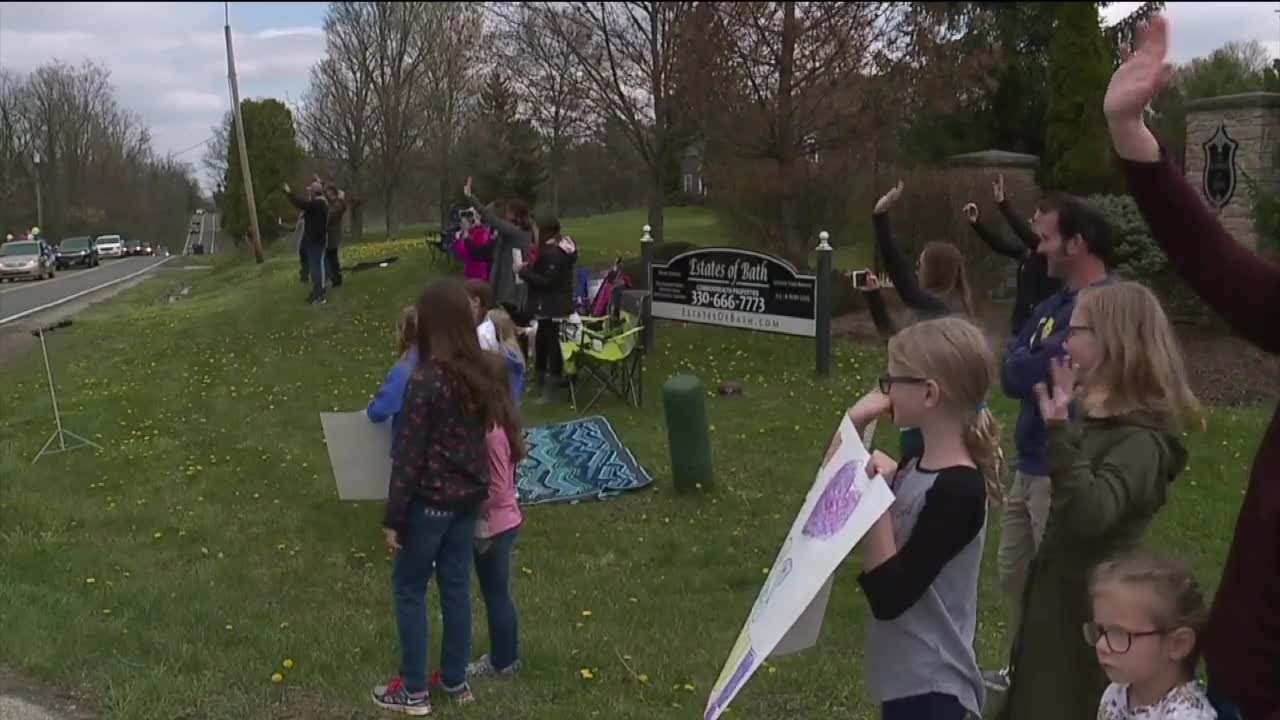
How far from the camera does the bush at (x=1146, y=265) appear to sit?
12.2m

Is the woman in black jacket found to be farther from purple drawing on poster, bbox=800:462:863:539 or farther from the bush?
purple drawing on poster, bbox=800:462:863:539

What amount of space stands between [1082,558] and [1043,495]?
1.25 meters

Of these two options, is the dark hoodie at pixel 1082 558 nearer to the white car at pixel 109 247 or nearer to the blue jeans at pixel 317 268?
the blue jeans at pixel 317 268

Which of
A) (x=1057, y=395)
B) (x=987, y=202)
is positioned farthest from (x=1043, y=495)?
(x=987, y=202)

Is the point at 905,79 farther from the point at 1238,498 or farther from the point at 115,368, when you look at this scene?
the point at 115,368

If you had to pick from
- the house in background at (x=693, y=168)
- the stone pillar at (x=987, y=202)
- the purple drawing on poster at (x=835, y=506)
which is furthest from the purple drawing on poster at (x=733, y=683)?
the house in background at (x=693, y=168)

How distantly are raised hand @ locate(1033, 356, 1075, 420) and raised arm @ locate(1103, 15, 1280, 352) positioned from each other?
475mm

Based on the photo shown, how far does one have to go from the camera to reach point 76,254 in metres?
50.3

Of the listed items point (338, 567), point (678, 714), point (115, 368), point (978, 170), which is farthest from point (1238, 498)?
point (115, 368)

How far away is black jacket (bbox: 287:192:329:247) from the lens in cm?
1655

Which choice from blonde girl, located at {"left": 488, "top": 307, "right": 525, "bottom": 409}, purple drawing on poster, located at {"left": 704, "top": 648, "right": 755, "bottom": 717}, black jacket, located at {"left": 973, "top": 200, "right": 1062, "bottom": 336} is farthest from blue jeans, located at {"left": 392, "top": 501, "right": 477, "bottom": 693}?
black jacket, located at {"left": 973, "top": 200, "right": 1062, "bottom": 336}

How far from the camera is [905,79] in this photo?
14242 millimetres

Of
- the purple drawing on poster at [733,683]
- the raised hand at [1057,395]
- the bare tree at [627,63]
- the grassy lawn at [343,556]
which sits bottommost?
the grassy lawn at [343,556]

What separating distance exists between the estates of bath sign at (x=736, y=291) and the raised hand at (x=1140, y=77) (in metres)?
9.14
